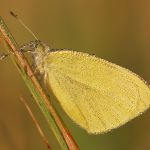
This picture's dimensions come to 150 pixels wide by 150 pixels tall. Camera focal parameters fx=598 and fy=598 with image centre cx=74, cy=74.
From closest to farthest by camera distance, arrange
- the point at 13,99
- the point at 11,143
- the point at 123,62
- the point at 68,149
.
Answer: the point at 68,149
the point at 11,143
the point at 13,99
the point at 123,62

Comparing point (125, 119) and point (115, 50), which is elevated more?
point (115, 50)

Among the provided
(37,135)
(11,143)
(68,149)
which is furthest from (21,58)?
(37,135)

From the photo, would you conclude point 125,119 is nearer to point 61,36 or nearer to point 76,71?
point 76,71

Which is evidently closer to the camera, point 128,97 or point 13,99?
point 128,97

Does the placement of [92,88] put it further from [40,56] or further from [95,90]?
[40,56]

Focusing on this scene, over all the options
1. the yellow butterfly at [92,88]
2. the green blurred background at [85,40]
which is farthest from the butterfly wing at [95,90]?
the green blurred background at [85,40]
